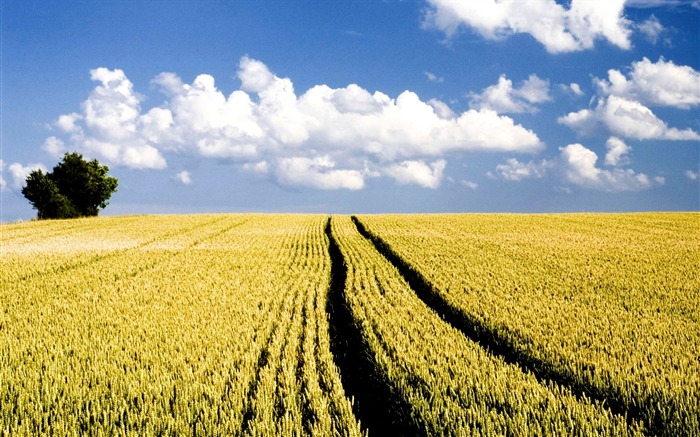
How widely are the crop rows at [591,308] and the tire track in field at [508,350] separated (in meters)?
0.03

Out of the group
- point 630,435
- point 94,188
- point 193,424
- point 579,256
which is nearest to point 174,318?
point 193,424

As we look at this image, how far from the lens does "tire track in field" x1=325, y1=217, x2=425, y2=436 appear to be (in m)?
7.11

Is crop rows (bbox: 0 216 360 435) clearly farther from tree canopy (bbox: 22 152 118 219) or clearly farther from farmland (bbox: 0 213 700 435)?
tree canopy (bbox: 22 152 118 219)

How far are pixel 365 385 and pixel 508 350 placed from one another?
311cm

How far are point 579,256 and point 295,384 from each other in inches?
726

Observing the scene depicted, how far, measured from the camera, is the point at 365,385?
8.55 m

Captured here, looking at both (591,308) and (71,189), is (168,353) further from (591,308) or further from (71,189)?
(71,189)

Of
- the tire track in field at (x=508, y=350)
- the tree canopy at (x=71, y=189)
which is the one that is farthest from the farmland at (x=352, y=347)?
the tree canopy at (x=71, y=189)

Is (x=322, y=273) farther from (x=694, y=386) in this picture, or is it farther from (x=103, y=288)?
(x=694, y=386)

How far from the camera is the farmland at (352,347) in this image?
6742 millimetres

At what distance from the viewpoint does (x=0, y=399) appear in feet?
24.1

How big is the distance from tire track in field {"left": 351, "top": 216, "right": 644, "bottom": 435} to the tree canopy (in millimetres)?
52532

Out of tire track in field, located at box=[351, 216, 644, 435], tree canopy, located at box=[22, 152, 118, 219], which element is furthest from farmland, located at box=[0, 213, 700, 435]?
tree canopy, located at box=[22, 152, 118, 219]

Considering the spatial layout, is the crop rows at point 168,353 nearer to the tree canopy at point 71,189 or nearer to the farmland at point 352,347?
the farmland at point 352,347
